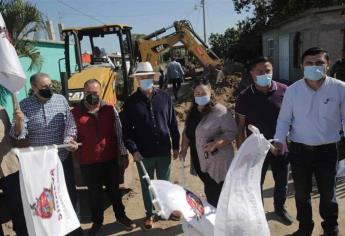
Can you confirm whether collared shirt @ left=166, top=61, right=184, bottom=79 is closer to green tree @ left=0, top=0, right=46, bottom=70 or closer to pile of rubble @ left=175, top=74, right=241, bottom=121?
pile of rubble @ left=175, top=74, right=241, bottom=121

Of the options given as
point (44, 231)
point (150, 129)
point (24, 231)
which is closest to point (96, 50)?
point (150, 129)

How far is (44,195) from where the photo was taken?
3.13 metres

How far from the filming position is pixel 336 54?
41.0 feet

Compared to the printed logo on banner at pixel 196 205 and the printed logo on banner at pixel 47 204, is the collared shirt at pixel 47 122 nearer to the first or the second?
the printed logo on banner at pixel 47 204

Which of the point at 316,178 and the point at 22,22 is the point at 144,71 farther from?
the point at 22,22

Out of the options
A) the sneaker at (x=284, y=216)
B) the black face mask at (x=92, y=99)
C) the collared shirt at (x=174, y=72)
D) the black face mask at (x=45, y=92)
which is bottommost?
the sneaker at (x=284, y=216)

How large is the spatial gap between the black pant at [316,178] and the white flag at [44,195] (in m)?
2.15

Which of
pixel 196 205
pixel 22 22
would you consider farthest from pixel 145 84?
pixel 22 22

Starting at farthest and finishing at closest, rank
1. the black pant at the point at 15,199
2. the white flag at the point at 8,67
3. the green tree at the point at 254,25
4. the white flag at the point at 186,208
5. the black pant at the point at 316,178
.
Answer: the green tree at the point at 254,25 < the black pant at the point at 15,199 < the black pant at the point at 316,178 < the white flag at the point at 8,67 < the white flag at the point at 186,208

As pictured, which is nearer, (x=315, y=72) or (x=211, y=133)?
(x=315, y=72)

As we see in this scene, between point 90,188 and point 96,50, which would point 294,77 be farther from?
point 90,188

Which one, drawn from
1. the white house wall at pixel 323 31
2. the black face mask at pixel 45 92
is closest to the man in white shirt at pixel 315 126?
the black face mask at pixel 45 92

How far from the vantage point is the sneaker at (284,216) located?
437 cm

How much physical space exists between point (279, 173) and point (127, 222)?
6.27 feet
